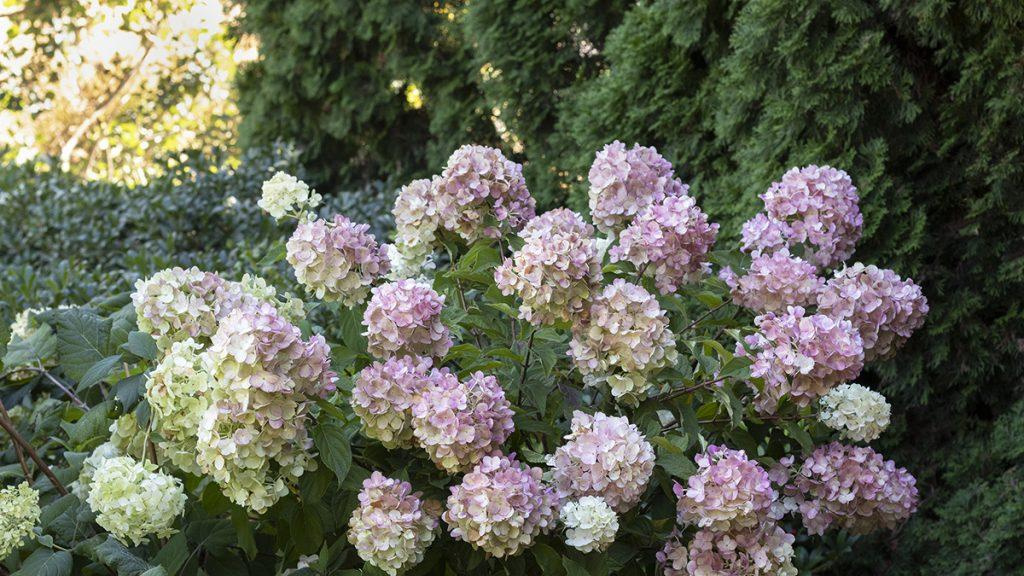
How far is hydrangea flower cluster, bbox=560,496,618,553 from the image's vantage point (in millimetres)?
1730

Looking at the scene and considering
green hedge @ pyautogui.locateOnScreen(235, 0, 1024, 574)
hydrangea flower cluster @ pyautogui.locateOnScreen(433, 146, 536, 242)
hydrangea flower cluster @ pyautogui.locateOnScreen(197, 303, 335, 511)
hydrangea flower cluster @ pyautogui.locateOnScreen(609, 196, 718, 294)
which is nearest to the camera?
hydrangea flower cluster @ pyautogui.locateOnScreen(197, 303, 335, 511)

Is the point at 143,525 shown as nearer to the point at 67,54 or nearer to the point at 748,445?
the point at 748,445

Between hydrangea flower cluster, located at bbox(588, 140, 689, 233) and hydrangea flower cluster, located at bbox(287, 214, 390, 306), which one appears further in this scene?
hydrangea flower cluster, located at bbox(588, 140, 689, 233)

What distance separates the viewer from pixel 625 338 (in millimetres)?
1801

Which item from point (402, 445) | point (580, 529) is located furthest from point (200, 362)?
point (580, 529)

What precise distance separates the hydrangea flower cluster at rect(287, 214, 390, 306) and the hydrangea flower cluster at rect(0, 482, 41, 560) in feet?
2.02

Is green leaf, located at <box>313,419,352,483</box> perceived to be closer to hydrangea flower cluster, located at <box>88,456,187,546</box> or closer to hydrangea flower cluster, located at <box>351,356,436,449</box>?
hydrangea flower cluster, located at <box>351,356,436,449</box>

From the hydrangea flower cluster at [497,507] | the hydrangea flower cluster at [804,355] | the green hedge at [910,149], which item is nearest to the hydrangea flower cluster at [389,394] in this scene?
the hydrangea flower cluster at [497,507]

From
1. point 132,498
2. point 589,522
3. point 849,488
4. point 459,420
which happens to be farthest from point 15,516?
point 849,488

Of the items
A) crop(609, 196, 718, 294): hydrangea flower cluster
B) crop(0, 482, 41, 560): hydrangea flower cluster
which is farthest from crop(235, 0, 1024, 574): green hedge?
crop(0, 482, 41, 560): hydrangea flower cluster

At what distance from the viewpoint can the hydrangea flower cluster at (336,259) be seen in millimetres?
1949

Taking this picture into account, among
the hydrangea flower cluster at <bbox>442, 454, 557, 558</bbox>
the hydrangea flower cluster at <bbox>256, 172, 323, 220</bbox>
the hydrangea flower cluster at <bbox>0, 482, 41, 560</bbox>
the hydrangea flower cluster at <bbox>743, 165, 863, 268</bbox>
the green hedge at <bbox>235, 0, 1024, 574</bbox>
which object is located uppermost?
the green hedge at <bbox>235, 0, 1024, 574</bbox>

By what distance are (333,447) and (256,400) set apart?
0.18 m

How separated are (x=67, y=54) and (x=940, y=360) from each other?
8969 mm
